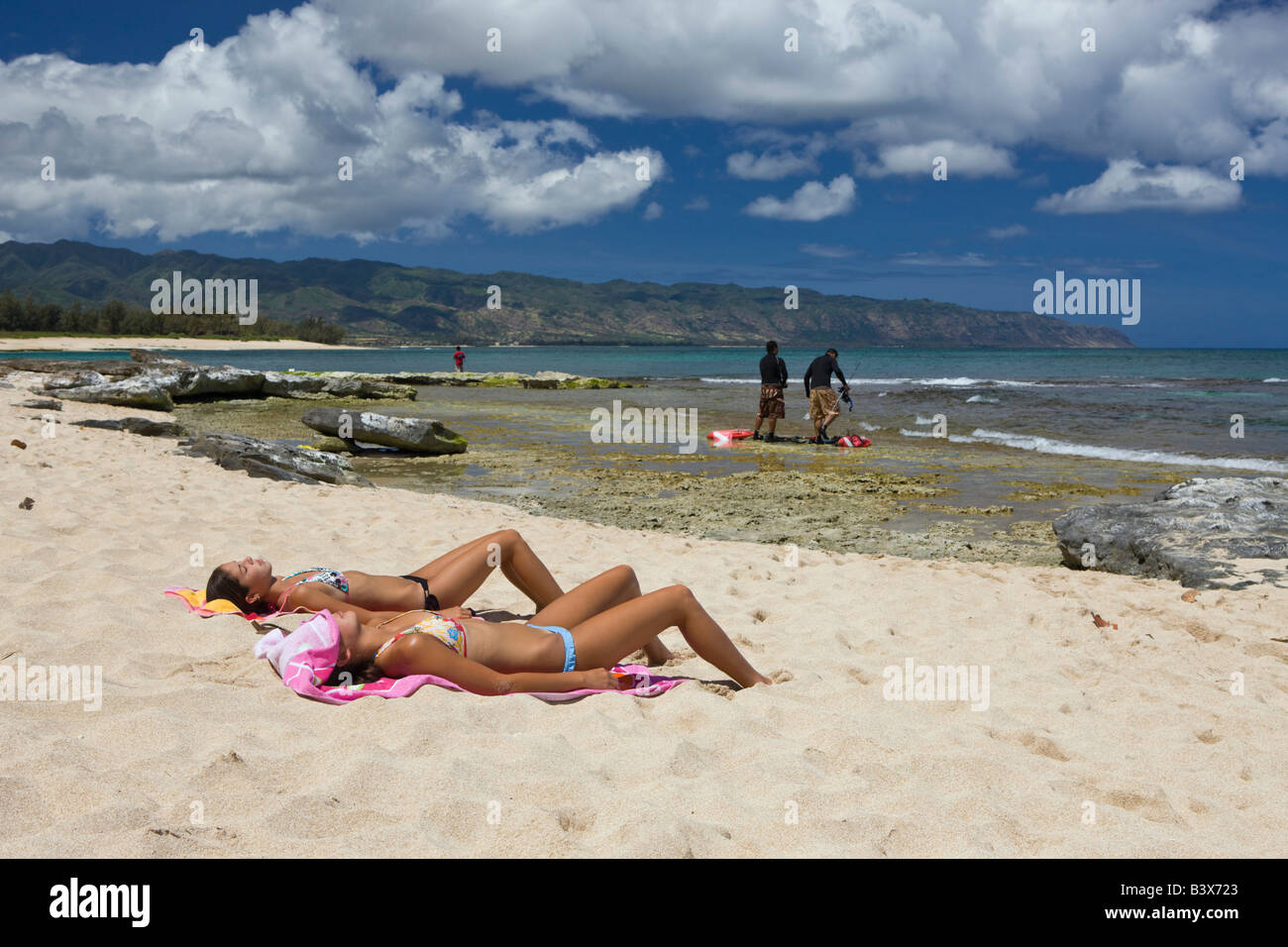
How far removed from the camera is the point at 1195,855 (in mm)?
2734

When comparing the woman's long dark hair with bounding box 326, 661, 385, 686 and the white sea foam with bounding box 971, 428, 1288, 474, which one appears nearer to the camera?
the woman's long dark hair with bounding box 326, 661, 385, 686

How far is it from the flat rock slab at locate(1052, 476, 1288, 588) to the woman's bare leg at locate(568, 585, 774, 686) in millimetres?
4650

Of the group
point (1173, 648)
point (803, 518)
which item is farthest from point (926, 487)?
point (1173, 648)

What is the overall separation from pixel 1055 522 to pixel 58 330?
94.9 metres

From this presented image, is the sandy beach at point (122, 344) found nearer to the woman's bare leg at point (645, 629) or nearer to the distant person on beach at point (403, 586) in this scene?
the distant person on beach at point (403, 586)

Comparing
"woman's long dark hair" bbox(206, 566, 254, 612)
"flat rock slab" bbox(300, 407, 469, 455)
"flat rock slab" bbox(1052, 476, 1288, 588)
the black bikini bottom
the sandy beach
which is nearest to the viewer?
"woman's long dark hair" bbox(206, 566, 254, 612)

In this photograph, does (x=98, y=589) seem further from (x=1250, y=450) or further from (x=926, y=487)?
(x=1250, y=450)

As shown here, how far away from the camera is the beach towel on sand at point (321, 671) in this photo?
358 centimetres

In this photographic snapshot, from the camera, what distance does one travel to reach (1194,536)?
23.8ft

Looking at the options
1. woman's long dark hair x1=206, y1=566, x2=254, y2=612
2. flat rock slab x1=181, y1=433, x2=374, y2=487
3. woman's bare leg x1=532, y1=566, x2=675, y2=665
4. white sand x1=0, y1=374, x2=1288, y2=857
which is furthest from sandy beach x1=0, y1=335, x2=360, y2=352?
woman's bare leg x1=532, y1=566, x2=675, y2=665

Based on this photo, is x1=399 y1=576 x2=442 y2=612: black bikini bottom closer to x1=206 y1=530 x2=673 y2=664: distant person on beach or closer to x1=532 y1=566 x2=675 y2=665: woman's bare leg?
x1=206 y1=530 x2=673 y2=664: distant person on beach

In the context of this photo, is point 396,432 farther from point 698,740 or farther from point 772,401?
point 698,740

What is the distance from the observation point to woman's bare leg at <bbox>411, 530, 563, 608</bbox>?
4828 millimetres

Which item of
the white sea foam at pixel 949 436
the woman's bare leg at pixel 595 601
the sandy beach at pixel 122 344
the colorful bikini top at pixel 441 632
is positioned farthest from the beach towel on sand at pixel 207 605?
the sandy beach at pixel 122 344
